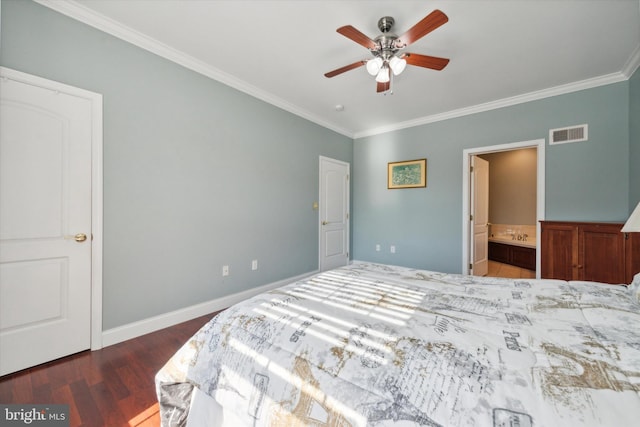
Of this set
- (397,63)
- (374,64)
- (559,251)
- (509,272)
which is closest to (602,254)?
(559,251)

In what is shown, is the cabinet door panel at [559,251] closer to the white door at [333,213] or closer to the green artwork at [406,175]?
the green artwork at [406,175]

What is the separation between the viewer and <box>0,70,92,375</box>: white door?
1.69 meters

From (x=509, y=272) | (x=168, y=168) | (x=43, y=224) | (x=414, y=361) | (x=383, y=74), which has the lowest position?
(x=509, y=272)

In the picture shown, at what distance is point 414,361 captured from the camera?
823 millimetres

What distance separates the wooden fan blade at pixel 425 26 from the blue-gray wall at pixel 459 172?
2.44m

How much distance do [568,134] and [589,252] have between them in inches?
58.3

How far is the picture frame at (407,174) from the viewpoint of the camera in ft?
13.5

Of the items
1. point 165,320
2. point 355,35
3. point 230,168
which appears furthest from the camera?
point 230,168

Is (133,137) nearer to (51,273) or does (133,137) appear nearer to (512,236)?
(51,273)

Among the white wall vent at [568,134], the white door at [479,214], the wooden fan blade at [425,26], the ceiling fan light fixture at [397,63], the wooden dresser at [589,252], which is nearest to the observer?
the wooden fan blade at [425,26]

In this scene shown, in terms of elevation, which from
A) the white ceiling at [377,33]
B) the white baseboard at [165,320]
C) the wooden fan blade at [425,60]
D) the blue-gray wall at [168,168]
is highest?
the white ceiling at [377,33]

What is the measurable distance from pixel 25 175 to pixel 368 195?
13.8ft

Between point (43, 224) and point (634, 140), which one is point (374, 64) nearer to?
point (43, 224)

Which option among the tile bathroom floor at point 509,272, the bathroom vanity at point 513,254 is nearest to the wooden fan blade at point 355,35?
the tile bathroom floor at point 509,272
